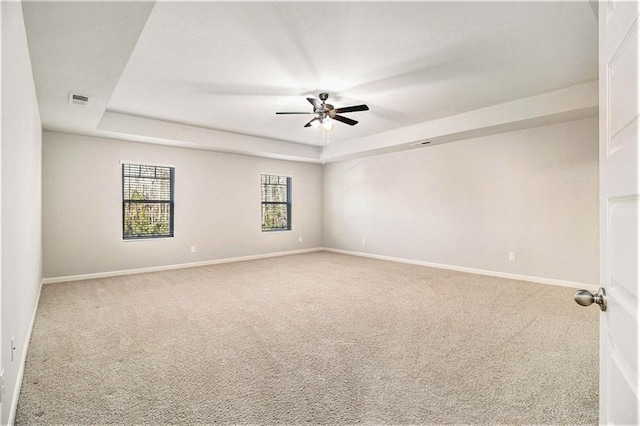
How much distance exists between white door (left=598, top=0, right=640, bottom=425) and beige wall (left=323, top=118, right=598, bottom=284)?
4.56 meters

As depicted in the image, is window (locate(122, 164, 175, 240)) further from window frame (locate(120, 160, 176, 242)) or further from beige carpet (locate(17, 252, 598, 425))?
beige carpet (locate(17, 252, 598, 425))

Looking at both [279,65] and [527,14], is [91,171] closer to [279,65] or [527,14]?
[279,65]

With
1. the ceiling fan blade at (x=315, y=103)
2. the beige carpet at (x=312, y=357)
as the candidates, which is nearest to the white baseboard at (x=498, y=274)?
the beige carpet at (x=312, y=357)

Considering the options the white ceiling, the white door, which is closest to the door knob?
the white door

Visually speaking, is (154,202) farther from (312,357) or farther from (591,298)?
(591,298)

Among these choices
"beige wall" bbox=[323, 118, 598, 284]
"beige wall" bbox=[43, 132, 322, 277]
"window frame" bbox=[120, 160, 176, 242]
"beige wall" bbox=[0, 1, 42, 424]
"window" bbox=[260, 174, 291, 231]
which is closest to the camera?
"beige wall" bbox=[0, 1, 42, 424]

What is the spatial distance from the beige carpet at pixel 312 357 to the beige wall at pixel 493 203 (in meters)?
0.79

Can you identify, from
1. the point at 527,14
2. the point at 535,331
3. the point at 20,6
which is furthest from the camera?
the point at 535,331

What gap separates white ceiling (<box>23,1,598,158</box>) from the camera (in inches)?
89.9

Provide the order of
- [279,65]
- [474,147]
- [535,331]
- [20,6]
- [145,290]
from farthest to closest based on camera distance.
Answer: [474,147]
[145,290]
[279,65]
[535,331]
[20,6]

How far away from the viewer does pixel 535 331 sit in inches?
113

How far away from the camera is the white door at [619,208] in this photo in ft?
2.01

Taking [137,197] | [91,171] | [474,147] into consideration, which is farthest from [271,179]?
[474,147]

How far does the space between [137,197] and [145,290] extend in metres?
2.07
